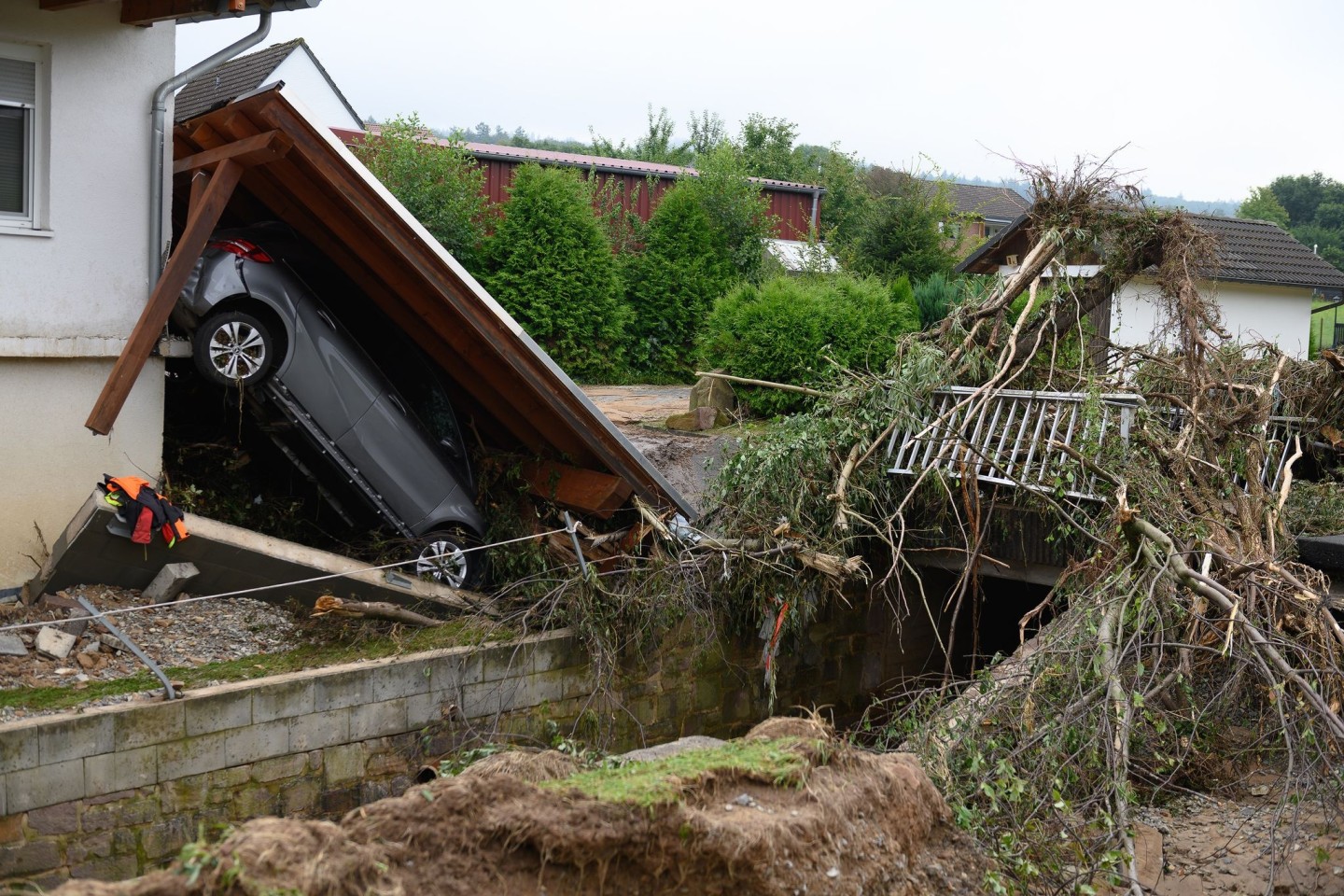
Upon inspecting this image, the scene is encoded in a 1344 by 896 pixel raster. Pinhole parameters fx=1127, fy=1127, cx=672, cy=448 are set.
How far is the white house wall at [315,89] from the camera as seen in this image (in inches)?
819

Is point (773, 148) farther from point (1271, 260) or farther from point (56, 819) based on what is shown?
point (56, 819)

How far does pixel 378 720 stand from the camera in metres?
7.23

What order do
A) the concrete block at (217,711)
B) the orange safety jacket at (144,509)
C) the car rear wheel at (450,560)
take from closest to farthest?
the concrete block at (217,711)
the orange safety jacket at (144,509)
the car rear wheel at (450,560)

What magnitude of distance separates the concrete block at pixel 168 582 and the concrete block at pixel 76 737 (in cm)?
169

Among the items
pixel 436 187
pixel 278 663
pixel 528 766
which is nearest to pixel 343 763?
pixel 278 663

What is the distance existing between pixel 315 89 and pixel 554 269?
829 cm

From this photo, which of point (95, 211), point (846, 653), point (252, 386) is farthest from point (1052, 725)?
point (95, 211)

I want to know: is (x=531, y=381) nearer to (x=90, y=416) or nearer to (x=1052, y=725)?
(x=90, y=416)

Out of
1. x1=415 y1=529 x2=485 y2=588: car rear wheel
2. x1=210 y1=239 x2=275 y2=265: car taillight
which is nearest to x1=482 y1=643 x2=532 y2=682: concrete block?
x1=415 y1=529 x2=485 y2=588: car rear wheel

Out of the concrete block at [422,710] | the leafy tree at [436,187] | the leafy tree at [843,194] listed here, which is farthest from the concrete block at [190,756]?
the leafy tree at [843,194]

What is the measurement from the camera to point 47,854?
5879 mm

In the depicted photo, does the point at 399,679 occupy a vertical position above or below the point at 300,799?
above

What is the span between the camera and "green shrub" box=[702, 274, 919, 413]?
1350cm

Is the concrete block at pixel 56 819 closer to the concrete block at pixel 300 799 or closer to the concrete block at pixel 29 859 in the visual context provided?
the concrete block at pixel 29 859
